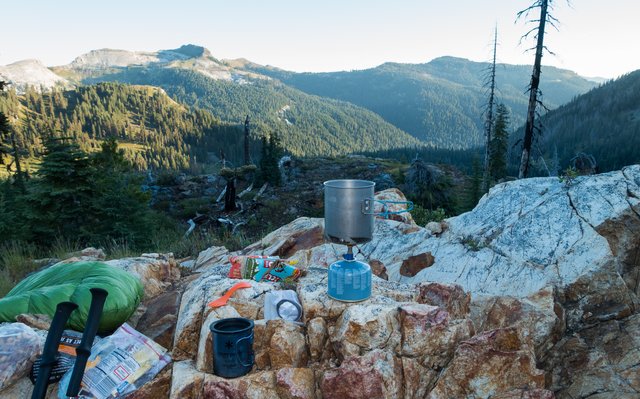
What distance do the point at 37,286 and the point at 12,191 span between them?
24124mm

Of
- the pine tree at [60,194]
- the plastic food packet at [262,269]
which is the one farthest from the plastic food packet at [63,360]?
the pine tree at [60,194]

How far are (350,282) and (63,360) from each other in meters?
3.51

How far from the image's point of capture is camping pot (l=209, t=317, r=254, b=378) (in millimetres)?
4145

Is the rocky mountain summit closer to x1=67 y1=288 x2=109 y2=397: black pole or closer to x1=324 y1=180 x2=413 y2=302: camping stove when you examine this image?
x1=324 y1=180 x2=413 y2=302: camping stove

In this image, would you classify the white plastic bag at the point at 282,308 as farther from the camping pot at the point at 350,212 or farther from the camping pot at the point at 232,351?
the camping pot at the point at 350,212

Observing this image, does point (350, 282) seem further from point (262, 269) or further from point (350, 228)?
point (262, 269)

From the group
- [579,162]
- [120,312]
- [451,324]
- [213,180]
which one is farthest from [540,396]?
[213,180]

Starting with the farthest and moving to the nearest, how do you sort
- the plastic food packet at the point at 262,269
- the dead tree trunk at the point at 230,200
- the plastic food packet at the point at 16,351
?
the dead tree trunk at the point at 230,200 → the plastic food packet at the point at 262,269 → the plastic food packet at the point at 16,351

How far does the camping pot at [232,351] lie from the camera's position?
414 centimetres

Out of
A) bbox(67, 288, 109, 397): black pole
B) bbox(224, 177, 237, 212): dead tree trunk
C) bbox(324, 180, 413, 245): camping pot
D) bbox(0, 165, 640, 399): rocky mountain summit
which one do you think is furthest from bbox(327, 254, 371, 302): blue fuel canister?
bbox(224, 177, 237, 212): dead tree trunk

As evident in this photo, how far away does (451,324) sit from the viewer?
4652 millimetres

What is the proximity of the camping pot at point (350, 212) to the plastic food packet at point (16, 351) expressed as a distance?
384 cm

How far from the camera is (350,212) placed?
16.3 ft

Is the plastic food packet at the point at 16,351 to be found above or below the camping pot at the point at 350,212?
below
